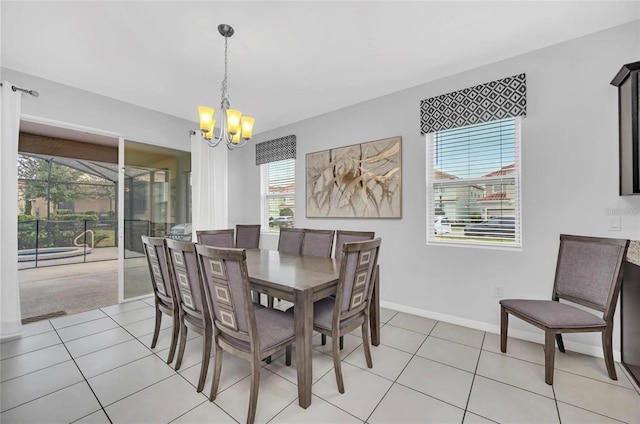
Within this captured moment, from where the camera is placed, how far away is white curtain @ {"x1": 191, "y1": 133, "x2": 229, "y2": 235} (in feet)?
13.8

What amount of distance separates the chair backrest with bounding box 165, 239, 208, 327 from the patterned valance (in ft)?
8.80

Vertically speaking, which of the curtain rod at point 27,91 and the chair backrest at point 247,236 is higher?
the curtain rod at point 27,91

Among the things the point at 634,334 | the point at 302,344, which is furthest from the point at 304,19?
the point at 634,334

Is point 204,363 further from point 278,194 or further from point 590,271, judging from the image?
point 278,194

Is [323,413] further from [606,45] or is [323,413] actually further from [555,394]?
[606,45]

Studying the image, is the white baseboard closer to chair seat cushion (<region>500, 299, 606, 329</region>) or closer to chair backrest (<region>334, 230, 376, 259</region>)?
chair seat cushion (<region>500, 299, 606, 329</region>)

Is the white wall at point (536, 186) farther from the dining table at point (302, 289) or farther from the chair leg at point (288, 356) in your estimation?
the chair leg at point (288, 356)

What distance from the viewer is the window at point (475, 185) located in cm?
258

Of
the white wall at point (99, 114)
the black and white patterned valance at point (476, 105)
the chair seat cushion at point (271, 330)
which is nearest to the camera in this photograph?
the chair seat cushion at point (271, 330)

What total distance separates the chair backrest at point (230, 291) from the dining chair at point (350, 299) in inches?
21.4

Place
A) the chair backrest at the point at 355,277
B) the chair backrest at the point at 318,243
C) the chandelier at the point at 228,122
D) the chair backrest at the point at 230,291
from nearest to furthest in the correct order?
1. the chair backrest at the point at 230,291
2. the chair backrest at the point at 355,277
3. the chandelier at the point at 228,122
4. the chair backrest at the point at 318,243

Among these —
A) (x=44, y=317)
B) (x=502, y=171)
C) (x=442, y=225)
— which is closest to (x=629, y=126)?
Result: (x=502, y=171)

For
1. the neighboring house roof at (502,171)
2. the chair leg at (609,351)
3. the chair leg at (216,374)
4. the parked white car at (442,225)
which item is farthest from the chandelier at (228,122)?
the chair leg at (609,351)

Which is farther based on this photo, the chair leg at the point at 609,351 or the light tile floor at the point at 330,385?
the chair leg at the point at 609,351
